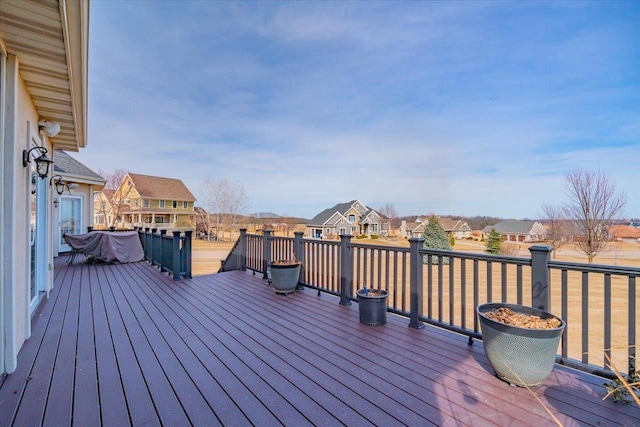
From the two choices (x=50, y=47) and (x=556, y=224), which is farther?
(x=556, y=224)

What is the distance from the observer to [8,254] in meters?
2.41

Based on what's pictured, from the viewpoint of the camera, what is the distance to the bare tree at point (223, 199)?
30.2 meters

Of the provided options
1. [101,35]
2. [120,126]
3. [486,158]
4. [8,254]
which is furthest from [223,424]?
[486,158]

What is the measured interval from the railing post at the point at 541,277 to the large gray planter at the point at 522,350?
28cm

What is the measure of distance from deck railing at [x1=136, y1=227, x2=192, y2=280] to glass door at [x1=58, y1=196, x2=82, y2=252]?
412cm

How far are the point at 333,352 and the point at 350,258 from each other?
65.7 inches

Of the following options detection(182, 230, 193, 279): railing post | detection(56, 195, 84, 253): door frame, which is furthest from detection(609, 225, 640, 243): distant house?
detection(56, 195, 84, 253): door frame

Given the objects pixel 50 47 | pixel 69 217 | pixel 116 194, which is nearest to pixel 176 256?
pixel 50 47

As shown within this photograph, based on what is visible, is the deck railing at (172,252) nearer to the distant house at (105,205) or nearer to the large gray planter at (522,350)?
the large gray planter at (522,350)

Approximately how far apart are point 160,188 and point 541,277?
110ft

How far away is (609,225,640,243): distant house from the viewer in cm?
1389

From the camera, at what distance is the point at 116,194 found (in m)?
28.5

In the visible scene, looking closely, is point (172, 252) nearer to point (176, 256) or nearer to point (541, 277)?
point (176, 256)

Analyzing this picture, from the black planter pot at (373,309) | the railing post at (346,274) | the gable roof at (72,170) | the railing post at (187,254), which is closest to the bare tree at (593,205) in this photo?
the railing post at (346,274)
